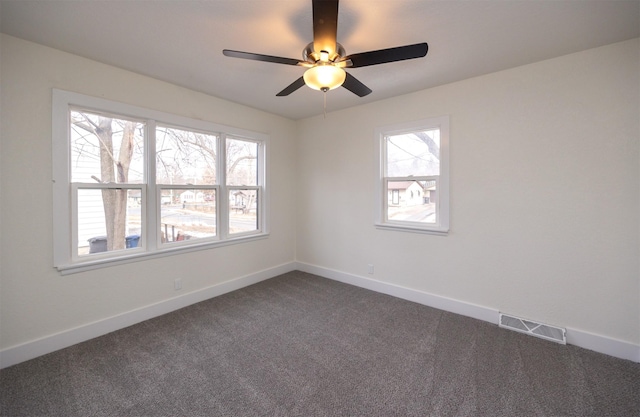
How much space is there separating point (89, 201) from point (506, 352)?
4.05 m

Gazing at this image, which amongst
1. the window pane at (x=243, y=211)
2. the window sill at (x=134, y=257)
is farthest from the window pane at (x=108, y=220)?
the window pane at (x=243, y=211)

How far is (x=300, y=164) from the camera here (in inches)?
181

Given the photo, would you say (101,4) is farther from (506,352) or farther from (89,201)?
(506,352)

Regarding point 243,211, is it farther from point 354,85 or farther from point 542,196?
point 542,196

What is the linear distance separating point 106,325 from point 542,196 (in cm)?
438

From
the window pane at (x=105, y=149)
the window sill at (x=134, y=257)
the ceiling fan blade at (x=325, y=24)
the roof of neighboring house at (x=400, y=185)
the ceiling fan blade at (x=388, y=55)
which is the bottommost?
the window sill at (x=134, y=257)

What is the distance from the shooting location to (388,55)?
69.5 inches

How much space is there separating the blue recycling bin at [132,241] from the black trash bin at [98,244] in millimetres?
191

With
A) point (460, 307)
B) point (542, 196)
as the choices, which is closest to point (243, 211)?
point (460, 307)

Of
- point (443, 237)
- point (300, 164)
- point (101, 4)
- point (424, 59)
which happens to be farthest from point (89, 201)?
point (443, 237)

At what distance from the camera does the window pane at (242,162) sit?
3758 mm

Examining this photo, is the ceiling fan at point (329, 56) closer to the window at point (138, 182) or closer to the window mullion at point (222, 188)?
the window at point (138, 182)

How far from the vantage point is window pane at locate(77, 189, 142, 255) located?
8.26 ft

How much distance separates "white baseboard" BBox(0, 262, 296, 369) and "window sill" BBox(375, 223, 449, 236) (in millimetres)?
2079
